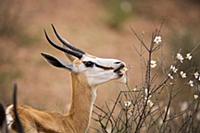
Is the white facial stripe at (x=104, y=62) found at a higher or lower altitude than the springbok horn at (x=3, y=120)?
higher

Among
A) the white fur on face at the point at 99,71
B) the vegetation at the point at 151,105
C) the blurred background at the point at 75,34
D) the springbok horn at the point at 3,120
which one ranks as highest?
the blurred background at the point at 75,34

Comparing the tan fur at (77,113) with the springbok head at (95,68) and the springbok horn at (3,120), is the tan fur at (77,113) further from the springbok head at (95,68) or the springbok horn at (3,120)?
the springbok horn at (3,120)

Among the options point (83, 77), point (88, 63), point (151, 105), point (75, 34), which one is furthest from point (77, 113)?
point (75, 34)

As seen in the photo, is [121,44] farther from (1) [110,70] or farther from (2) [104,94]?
(1) [110,70]

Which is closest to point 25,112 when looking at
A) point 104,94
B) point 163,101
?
point 163,101

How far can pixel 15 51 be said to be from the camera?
14.1m

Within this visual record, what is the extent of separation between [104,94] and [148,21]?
13.3 ft

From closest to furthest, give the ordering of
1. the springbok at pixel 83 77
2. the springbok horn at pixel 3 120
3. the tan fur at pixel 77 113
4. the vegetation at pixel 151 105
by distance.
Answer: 1. the springbok horn at pixel 3 120
2. the vegetation at pixel 151 105
3. the tan fur at pixel 77 113
4. the springbok at pixel 83 77

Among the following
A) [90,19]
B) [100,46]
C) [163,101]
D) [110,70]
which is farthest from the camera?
[90,19]

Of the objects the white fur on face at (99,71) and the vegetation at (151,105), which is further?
the white fur on face at (99,71)

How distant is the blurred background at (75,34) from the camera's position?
1280 cm

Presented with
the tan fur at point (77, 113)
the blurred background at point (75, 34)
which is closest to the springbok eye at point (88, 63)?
the tan fur at point (77, 113)

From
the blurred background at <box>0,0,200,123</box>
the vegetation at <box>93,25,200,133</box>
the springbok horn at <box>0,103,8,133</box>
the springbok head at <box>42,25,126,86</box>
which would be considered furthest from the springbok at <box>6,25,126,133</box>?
the blurred background at <box>0,0,200,123</box>

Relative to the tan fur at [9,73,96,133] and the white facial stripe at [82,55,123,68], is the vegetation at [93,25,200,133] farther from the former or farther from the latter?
the white facial stripe at [82,55,123,68]
